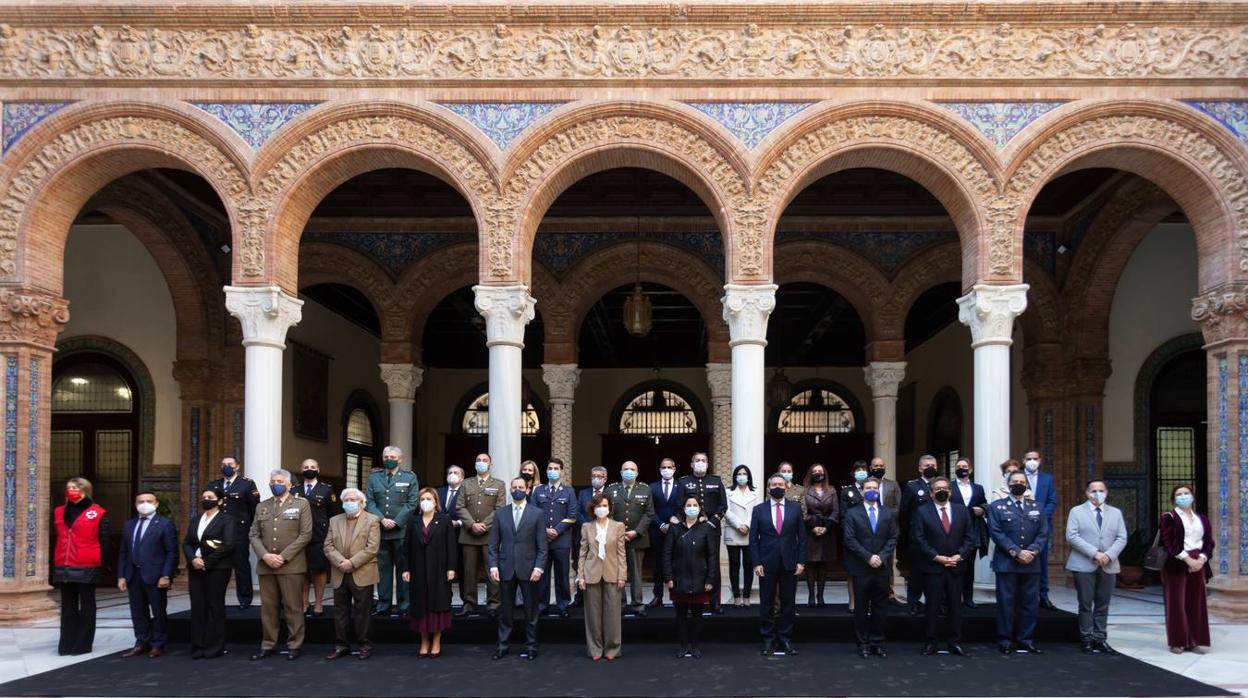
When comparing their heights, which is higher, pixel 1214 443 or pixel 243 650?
pixel 1214 443

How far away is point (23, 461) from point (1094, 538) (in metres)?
8.06

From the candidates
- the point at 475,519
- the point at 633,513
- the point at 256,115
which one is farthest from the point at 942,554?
the point at 256,115

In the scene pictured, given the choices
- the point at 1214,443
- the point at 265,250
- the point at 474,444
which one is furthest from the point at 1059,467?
the point at 474,444

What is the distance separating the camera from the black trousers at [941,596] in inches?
306

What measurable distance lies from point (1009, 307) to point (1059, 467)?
372cm

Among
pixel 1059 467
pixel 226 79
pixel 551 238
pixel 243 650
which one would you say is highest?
pixel 226 79

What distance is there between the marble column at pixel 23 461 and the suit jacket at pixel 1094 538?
25.6ft

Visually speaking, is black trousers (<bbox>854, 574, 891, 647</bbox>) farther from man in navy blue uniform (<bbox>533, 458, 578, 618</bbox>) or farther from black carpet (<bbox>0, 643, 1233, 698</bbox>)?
man in navy blue uniform (<bbox>533, 458, 578, 618</bbox>)

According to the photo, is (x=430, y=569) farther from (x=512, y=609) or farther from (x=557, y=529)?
(x=557, y=529)

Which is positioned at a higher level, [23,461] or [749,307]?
[749,307]

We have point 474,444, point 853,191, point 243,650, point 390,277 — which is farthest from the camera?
point 474,444

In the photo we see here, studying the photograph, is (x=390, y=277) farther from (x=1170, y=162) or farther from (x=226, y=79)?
(x=1170, y=162)

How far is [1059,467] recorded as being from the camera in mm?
12281

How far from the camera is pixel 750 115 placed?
9.47 m
